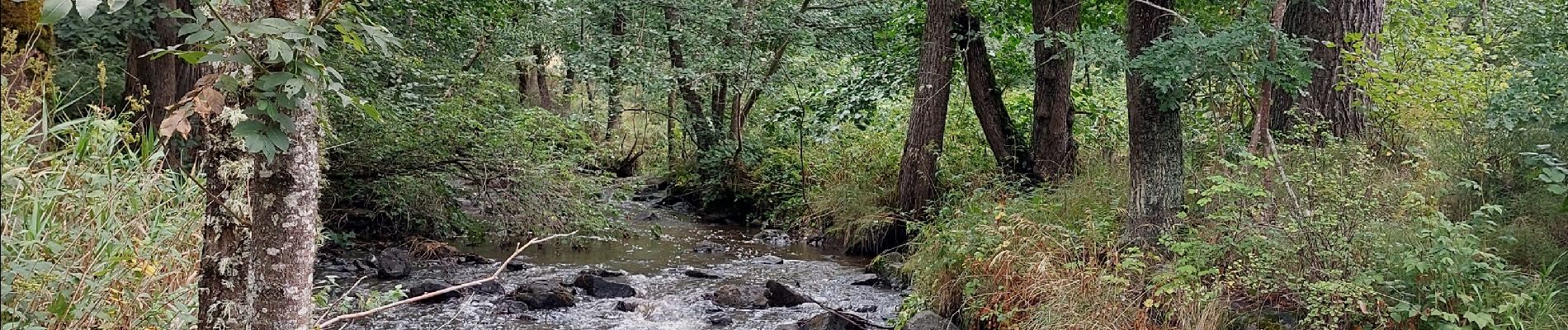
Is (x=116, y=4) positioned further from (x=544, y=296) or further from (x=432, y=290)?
(x=432, y=290)

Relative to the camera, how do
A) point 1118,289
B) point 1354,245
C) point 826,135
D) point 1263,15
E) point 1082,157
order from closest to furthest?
point 1354,245
point 1118,289
point 1263,15
point 1082,157
point 826,135

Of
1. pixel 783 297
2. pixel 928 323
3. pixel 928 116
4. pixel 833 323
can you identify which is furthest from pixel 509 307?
pixel 928 116

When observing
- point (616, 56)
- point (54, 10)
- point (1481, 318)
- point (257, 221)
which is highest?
point (616, 56)

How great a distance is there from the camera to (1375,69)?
20.0 feet

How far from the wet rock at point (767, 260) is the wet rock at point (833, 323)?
10.3 ft

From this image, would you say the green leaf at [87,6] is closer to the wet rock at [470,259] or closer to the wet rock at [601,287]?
the wet rock at [601,287]

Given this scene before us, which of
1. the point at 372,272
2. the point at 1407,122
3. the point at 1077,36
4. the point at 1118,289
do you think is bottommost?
the point at 372,272

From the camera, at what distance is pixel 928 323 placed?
6.97m

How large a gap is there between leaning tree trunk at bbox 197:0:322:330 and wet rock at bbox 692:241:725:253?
9.83 metres

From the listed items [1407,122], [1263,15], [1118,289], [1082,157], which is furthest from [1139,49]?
[1082,157]

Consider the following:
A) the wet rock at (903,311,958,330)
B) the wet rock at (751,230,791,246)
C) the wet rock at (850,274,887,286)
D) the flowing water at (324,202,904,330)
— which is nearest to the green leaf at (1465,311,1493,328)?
the wet rock at (903,311,958,330)

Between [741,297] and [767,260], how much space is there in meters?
2.39

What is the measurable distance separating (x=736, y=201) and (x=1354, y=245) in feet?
34.7

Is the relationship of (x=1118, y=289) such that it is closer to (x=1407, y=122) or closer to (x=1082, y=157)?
(x=1407, y=122)
